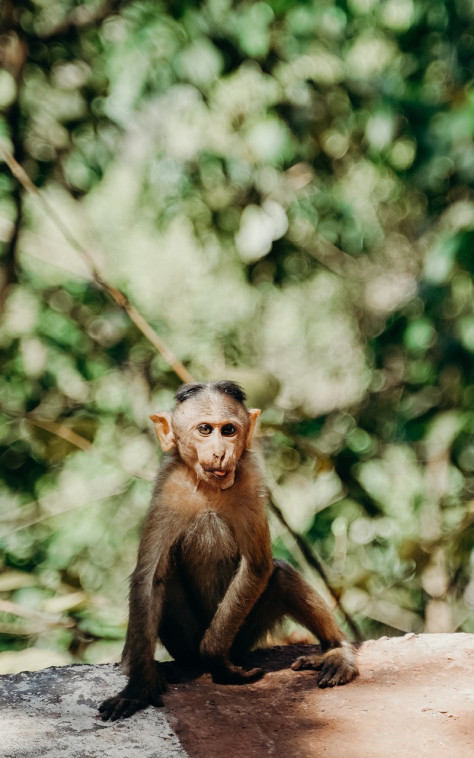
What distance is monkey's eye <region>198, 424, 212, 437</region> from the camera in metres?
3.55

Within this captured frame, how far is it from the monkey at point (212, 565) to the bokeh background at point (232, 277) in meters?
1.72

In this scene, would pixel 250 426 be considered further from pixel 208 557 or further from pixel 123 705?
pixel 123 705

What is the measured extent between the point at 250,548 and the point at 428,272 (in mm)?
2381

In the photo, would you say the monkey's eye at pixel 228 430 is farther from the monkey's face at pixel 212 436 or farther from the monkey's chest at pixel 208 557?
the monkey's chest at pixel 208 557

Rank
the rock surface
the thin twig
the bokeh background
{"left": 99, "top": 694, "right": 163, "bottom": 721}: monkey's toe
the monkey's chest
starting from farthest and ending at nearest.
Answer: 1. the thin twig
2. the bokeh background
3. the monkey's chest
4. {"left": 99, "top": 694, "right": 163, "bottom": 721}: monkey's toe
5. the rock surface

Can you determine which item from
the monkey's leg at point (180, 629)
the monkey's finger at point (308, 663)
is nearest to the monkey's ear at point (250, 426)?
the monkey's leg at point (180, 629)

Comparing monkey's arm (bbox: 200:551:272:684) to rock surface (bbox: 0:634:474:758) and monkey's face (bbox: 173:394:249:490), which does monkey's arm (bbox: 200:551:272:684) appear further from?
monkey's face (bbox: 173:394:249:490)

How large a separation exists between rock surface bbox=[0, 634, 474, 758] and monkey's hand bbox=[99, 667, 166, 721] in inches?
1.4

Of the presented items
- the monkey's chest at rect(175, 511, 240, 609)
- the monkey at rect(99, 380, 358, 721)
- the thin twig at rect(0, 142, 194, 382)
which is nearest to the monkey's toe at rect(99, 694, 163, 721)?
the monkey at rect(99, 380, 358, 721)

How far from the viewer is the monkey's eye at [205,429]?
A: 3.55 meters

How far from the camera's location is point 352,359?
A: 19.4ft

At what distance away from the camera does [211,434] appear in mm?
3529

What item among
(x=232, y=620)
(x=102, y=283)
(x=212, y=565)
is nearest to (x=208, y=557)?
(x=212, y=565)

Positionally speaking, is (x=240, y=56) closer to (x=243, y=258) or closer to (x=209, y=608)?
(x=243, y=258)
